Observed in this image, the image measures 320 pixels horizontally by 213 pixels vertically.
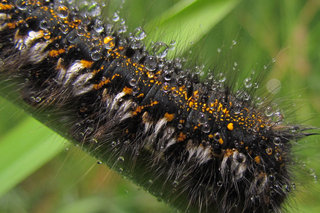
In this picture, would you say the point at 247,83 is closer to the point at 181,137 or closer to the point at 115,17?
the point at 181,137

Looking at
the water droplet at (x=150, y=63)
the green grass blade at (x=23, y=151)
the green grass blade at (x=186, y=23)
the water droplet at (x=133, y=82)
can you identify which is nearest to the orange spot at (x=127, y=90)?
the water droplet at (x=133, y=82)

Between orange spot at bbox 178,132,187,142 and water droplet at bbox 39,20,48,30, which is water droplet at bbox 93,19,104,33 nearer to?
water droplet at bbox 39,20,48,30

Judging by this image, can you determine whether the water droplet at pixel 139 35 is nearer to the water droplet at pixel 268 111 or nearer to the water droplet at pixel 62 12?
the water droplet at pixel 62 12

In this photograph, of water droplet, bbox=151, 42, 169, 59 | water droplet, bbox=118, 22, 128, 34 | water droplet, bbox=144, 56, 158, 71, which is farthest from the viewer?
water droplet, bbox=118, 22, 128, 34

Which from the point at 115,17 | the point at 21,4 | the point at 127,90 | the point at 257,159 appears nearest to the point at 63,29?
the point at 21,4

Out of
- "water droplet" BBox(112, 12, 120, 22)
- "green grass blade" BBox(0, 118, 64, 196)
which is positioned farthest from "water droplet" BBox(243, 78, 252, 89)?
"green grass blade" BBox(0, 118, 64, 196)

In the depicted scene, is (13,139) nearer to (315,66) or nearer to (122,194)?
(122,194)

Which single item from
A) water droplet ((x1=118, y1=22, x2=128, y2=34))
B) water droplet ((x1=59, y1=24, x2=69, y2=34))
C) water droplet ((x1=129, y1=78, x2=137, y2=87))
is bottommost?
water droplet ((x1=129, y1=78, x2=137, y2=87))
